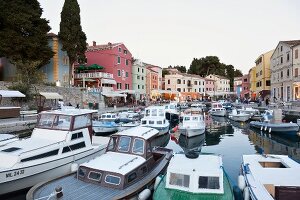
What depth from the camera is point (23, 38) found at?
38125 millimetres

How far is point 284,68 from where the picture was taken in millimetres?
53219

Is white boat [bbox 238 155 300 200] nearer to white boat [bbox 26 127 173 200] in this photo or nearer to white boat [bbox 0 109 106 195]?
white boat [bbox 26 127 173 200]

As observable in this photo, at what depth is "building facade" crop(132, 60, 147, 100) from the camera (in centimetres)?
6912

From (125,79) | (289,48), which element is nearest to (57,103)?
(125,79)

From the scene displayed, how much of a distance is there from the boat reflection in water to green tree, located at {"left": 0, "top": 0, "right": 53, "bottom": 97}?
28.7 metres

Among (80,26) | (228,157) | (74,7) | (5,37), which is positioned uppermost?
(74,7)

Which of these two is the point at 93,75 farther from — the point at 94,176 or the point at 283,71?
the point at 94,176

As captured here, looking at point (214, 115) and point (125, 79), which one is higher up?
point (125, 79)

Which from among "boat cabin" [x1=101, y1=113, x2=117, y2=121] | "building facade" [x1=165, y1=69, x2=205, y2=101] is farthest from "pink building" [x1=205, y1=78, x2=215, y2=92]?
"boat cabin" [x1=101, y1=113, x2=117, y2=121]

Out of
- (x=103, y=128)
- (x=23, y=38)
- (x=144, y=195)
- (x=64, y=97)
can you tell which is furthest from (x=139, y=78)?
(x=144, y=195)

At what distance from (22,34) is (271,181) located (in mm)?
39704

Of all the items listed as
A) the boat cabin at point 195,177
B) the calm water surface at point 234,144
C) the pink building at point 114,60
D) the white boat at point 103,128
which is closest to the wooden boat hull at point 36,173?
the boat cabin at point 195,177

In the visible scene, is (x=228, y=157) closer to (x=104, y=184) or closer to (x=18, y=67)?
(x=104, y=184)

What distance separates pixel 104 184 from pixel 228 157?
12958 millimetres
